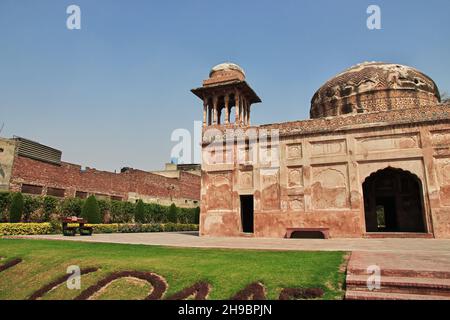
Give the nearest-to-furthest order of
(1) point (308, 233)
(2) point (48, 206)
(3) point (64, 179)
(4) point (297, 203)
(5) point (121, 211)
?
(1) point (308, 233)
(4) point (297, 203)
(2) point (48, 206)
(3) point (64, 179)
(5) point (121, 211)

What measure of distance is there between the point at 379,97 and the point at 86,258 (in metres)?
19.1

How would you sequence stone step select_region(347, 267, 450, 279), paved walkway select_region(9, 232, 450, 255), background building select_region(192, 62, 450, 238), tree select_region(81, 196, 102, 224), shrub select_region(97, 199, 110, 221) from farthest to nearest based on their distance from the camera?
shrub select_region(97, 199, 110, 221) → tree select_region(81, 196, 102, 224) → background building select_region(192, 62, 450, 238) → paved walkway select_region(9, 232, 450, 255) → stone step select_region(347, 267, 450, 279)

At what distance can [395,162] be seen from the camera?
15.1 m

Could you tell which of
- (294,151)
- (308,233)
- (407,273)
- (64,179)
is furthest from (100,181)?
(407,273)

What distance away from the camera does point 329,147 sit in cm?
1630

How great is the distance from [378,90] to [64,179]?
76.8 feet

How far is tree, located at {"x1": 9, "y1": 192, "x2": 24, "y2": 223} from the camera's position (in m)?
18.7

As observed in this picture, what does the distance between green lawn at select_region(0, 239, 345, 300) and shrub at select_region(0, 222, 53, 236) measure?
9.73m

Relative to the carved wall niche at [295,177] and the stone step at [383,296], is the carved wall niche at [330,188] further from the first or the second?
the stone step at [383,296]

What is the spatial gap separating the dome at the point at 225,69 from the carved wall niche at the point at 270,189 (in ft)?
25.4

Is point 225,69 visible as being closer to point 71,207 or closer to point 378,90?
point 378,90

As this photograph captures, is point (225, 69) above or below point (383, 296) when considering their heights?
above

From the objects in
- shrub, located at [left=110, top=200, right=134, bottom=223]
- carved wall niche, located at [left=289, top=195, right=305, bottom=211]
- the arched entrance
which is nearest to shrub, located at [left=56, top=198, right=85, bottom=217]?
shrub, located at [left=110, top=200, right=134, bottom=223]

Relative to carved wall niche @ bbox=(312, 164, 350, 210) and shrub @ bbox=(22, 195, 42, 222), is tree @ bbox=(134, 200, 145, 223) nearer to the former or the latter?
shrub @ bbox=(22, 195, 42, 222)
